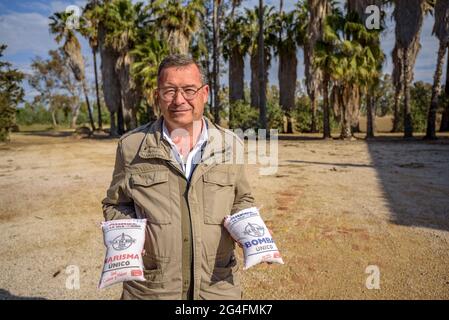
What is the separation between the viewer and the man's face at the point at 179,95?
2.03 metres

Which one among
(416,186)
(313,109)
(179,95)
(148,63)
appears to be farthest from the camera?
(313,109)

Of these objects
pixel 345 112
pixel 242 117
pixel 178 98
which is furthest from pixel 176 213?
pixel 242 117

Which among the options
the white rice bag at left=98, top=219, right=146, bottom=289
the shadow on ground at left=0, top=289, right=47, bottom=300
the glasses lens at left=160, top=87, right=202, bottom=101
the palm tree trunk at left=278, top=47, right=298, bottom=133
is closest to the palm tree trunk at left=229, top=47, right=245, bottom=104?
the palm tree trunk at left=278, top=47, right=298, bottom=133

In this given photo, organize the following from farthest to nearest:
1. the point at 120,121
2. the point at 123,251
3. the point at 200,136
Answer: the point at 120,121 < the point at 200,136 < the point at 123,251

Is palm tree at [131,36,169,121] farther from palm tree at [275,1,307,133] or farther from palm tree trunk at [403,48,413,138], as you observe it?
palm tree trunk at [403,48,413,138]

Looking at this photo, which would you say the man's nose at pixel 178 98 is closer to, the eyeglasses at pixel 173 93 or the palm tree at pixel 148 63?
the eyeglasses at pixel 173 93

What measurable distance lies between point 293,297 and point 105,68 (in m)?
27.5

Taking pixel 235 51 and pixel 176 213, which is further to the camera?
pixel 235 51

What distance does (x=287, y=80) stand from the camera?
29.6m

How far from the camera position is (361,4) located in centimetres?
1945

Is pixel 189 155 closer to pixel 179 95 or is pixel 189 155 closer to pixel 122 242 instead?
pixel 179 95

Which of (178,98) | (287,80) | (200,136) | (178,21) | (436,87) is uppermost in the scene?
(178,21)

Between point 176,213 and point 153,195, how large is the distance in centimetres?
17
